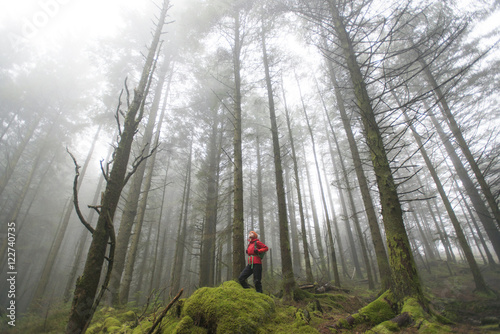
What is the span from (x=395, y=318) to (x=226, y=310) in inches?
90.2

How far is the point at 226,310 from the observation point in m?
2.66

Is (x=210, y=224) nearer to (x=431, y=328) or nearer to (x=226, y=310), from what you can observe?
(x=226, y=310)

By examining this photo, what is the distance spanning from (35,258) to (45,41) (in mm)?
24822

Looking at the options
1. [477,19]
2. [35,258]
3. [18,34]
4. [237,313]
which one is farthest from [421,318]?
[35,258]

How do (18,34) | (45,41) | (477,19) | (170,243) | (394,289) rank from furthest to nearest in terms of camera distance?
(170,243) < (45,41) < (18,34) < (477,19) < (394,289)

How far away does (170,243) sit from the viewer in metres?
26.8

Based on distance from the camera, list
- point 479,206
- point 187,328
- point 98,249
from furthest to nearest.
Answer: point 479,206
point 187,328
point 98,249

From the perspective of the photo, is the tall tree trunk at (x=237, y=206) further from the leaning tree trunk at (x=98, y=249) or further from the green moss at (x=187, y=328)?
the leaning tree trunk at (x=98, y=249)

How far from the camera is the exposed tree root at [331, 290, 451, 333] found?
8.12ft

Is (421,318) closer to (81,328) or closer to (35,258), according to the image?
(81,328)

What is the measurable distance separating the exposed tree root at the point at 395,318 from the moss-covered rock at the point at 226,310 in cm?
136

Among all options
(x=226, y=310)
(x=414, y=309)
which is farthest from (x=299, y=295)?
(x=226, y=310)

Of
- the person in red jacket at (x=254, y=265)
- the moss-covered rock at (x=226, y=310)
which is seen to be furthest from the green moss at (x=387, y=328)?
the person in red jacket at (x=254, y=265)

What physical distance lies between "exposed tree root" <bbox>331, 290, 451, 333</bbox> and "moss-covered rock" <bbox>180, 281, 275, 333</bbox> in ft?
4.47
